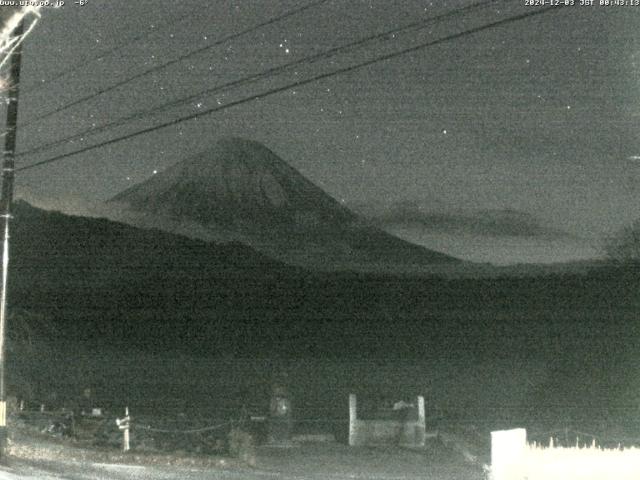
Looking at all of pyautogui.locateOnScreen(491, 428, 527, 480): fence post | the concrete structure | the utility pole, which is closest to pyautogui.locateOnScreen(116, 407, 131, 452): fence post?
the utility pole

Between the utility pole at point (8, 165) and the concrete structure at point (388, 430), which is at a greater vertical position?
the utility pole at point (8, 165)

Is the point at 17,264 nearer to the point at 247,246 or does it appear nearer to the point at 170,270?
the point at 170,270

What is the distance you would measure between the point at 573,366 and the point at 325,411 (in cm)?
1429

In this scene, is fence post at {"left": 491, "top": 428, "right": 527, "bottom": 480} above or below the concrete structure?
above

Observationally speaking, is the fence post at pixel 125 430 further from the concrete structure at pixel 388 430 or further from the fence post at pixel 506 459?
the fence post at pixel 506 459

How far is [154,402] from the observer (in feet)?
159

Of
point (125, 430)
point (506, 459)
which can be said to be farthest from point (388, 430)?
point (506, 459)

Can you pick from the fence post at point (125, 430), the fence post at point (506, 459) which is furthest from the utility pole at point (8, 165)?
the fence post at point (506, 459)

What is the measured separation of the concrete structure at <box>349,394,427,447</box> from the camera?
2728 centimetres

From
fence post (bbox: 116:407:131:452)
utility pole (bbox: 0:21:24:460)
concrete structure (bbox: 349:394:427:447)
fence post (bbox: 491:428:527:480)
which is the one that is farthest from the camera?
concrete structure (bbox: 349:394:427:447)

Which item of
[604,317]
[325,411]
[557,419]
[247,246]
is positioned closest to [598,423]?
[557,419]

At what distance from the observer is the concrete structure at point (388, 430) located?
27.3m

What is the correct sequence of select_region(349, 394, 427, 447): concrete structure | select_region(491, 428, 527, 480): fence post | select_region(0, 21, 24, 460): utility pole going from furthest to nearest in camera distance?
select_region(349, 394, 427, 447): concrete structure < select_region(0, 21, 24, 460): utility pole < select_region(491, 428, 527, 480): fence post

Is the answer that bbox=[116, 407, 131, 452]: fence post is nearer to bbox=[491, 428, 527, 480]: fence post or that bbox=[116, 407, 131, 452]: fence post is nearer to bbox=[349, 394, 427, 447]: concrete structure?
bbox=[349, 394, 427, 447]: concrete structure
